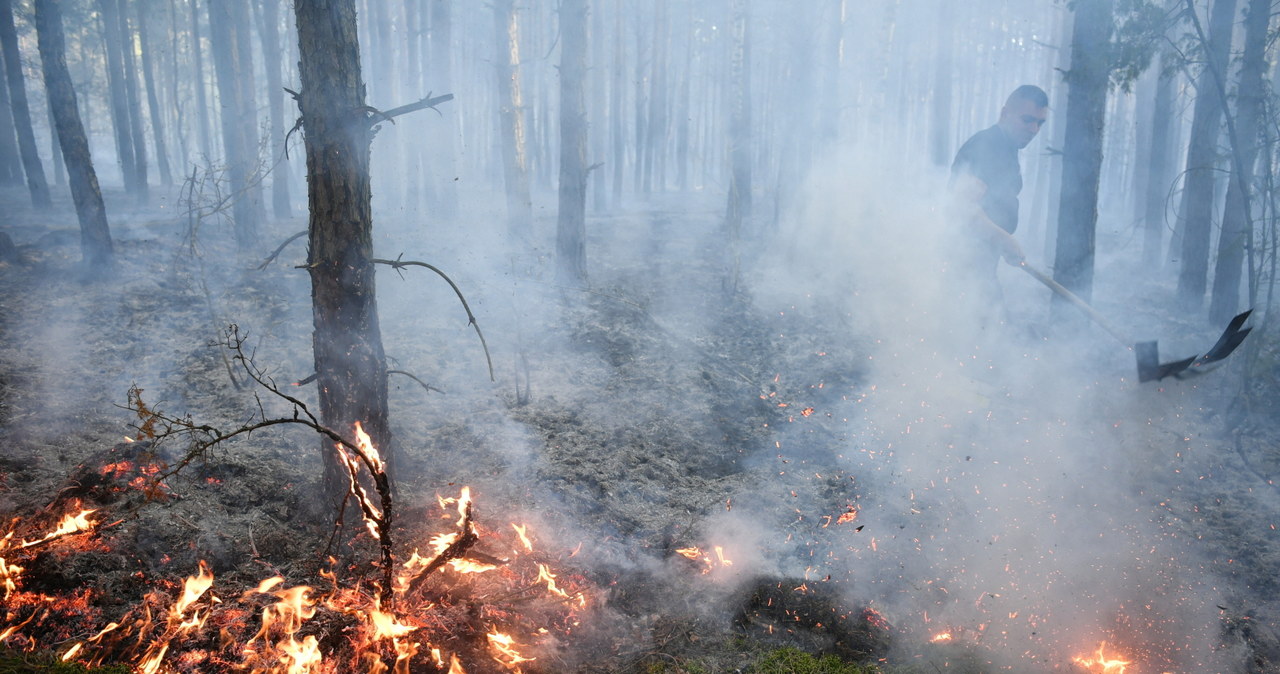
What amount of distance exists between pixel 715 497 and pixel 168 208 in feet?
53.6

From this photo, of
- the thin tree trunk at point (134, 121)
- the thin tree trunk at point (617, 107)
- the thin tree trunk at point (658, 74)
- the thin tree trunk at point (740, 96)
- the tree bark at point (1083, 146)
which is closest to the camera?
the tree bark at point (1083, 146)

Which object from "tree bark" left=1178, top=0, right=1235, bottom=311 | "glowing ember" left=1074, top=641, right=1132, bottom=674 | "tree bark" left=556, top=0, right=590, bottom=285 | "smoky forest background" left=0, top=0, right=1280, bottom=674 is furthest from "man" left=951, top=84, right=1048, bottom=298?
"tree bark" left=556, top=0, right=590, bottom=285

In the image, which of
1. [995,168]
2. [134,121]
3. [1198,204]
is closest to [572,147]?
[995,168]

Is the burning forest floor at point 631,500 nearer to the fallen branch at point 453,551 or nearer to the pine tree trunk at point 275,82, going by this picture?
the fallen branch at point 453,551

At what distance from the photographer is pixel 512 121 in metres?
14.2

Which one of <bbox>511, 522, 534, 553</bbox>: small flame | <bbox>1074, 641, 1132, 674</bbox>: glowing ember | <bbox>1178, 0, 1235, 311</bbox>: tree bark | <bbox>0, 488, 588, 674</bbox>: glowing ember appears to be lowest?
<bbox>1074, 641, 1132, 674</bbox>: glowing ember

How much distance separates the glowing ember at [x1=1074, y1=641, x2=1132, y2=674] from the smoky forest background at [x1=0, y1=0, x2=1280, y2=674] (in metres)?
0.03

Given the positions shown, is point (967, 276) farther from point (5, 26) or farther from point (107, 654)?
point (5, 26)

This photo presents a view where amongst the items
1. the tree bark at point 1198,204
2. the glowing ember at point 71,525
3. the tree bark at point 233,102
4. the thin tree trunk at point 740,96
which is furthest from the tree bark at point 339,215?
the tree bark at point 1198,204

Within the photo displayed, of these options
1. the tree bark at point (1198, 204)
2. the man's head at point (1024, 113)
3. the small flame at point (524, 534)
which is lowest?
the small flame at point (524, 534)

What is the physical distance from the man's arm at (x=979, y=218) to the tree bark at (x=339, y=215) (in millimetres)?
5902

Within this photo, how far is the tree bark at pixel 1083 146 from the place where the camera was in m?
7.99

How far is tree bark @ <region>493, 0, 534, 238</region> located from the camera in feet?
45.0

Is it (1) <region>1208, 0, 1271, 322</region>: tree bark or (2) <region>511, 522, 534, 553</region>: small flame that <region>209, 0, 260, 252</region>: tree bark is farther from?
(1) <region>1208, 0, 1271, 322</region>: tree bark
